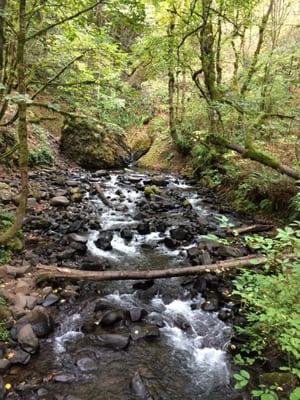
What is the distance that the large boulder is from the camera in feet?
53.1

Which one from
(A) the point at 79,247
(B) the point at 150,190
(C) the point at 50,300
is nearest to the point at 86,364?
(C) the point at 50,300

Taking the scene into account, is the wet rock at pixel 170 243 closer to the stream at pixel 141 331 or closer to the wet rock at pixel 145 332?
the stream at pixel 141 331

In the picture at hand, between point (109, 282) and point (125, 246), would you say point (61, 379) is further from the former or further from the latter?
point (125, 246)

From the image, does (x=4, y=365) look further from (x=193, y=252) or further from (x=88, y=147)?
(x=88, y=147)

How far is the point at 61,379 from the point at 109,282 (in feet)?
7.40

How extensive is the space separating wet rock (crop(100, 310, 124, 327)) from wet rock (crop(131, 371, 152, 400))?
3.31 feet

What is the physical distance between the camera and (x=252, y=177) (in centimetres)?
957

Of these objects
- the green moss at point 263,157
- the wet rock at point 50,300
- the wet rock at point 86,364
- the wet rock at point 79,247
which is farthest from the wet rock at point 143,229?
the wet rock at point 86,364

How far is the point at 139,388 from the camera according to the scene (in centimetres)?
374

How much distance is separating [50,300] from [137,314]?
1.37m

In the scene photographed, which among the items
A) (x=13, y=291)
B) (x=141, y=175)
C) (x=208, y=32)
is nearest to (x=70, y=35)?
(x=13, y=291)

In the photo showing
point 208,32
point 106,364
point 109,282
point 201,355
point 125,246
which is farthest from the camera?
point 208,32

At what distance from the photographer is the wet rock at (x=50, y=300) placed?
5143mm

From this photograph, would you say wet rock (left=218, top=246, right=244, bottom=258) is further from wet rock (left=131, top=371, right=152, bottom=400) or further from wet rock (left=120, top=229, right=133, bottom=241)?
wet rock (left=131, top=371, right=152, bottom=400)
